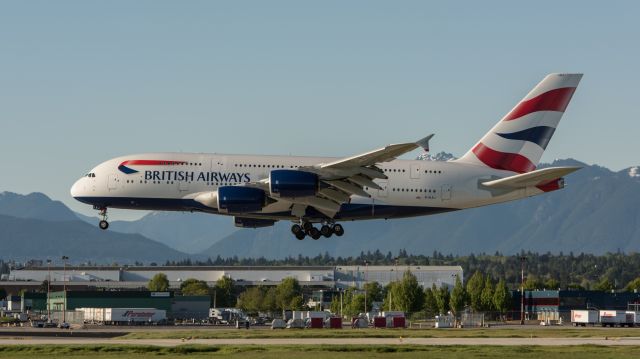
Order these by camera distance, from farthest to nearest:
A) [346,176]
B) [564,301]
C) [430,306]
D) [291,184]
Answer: [564,301], [430,306], [346,176], [291,184]

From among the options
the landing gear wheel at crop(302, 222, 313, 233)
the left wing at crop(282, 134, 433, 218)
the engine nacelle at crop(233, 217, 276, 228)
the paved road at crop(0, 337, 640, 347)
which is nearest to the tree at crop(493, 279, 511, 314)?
the paved road at crop(0, 337, 640, 347)

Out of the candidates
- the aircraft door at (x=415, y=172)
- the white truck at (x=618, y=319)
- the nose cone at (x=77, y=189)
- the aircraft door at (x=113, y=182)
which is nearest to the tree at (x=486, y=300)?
the white truck at (x=618, y=319)

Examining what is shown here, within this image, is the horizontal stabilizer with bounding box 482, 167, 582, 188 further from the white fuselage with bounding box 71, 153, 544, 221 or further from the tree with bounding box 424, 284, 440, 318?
the tree with bounding box 424, 284, 440, 318

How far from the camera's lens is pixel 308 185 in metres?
85.9

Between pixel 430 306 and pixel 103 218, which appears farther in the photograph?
pixel 430 306

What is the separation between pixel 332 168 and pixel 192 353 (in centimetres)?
1877

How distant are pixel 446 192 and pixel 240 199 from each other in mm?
16975

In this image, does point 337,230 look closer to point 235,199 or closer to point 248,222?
point 248,222

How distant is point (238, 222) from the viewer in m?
95.0

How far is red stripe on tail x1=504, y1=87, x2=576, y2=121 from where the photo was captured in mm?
98062

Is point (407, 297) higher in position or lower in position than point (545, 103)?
lower

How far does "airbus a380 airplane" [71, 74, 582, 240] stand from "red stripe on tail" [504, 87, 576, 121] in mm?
3546

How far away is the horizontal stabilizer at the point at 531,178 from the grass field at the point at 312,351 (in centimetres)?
1403

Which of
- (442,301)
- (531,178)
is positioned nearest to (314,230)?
(531,178)
